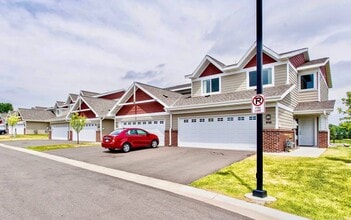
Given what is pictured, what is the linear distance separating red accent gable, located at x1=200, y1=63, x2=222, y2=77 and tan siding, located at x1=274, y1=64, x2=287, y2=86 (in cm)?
455

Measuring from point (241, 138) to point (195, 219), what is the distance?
36.2ft

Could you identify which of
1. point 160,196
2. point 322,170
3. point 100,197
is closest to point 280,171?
point 322,170

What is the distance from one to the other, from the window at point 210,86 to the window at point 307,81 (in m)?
6.88

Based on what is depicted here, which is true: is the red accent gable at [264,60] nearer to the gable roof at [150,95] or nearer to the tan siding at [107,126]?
the gable roof at [150,95]

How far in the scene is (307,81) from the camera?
18.6m

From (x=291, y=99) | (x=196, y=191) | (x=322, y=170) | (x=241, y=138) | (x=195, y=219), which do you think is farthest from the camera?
(x=291, y=99)

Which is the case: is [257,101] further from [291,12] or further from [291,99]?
[291,99]

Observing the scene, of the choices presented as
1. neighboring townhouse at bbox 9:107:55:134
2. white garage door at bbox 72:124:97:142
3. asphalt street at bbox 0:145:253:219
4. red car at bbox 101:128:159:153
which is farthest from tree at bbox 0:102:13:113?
asphalt street at bbox 0:145:253:219

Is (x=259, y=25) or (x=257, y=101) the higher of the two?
(x=259, y=25)

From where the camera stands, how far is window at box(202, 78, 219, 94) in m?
19.8

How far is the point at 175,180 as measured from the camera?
8.54m

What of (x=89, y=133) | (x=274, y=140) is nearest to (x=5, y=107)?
(x=89, y=133)

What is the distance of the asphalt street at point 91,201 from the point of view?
A: 5.12 meters

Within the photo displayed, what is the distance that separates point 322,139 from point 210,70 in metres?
10.3
